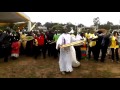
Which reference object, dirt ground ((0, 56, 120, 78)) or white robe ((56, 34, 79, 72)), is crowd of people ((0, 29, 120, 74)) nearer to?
dirt ground ((0, 56, 120, 78))

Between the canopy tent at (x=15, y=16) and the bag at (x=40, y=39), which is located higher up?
the canopy tent at (x=15, y=16)

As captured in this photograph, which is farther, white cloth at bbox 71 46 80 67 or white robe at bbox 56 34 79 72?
white cloth at bbox 71 46 80 67

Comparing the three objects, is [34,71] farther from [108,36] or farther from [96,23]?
[96,23]

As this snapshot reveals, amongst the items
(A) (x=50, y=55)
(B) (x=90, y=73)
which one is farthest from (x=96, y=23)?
(B) (x=90, y=73)

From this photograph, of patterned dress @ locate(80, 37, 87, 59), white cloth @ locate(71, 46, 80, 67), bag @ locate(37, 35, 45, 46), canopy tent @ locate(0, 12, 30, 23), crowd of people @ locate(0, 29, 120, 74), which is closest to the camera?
white cloth @ locate(71, 46, 80, 67)

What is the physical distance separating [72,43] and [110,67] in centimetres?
311

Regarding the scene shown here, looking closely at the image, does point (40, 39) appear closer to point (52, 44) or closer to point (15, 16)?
point (52, 44)

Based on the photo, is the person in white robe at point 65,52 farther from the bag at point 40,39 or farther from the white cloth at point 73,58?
the bag at point 40,39

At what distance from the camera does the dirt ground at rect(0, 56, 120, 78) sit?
349 inches

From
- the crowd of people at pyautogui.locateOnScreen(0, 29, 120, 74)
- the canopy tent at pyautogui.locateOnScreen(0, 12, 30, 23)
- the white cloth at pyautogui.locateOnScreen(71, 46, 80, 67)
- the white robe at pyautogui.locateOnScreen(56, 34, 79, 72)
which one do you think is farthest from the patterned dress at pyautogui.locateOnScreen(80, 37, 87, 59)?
the canopy tent at pyautogui.locateOnScreen(0, 12, 30, 23)

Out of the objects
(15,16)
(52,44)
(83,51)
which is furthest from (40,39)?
(15,16)

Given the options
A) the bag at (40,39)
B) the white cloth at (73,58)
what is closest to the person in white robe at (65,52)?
the white cloth at (73,58)

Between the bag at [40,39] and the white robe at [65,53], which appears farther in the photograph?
the bag at [40,39]

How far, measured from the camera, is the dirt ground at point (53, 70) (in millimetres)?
8867
